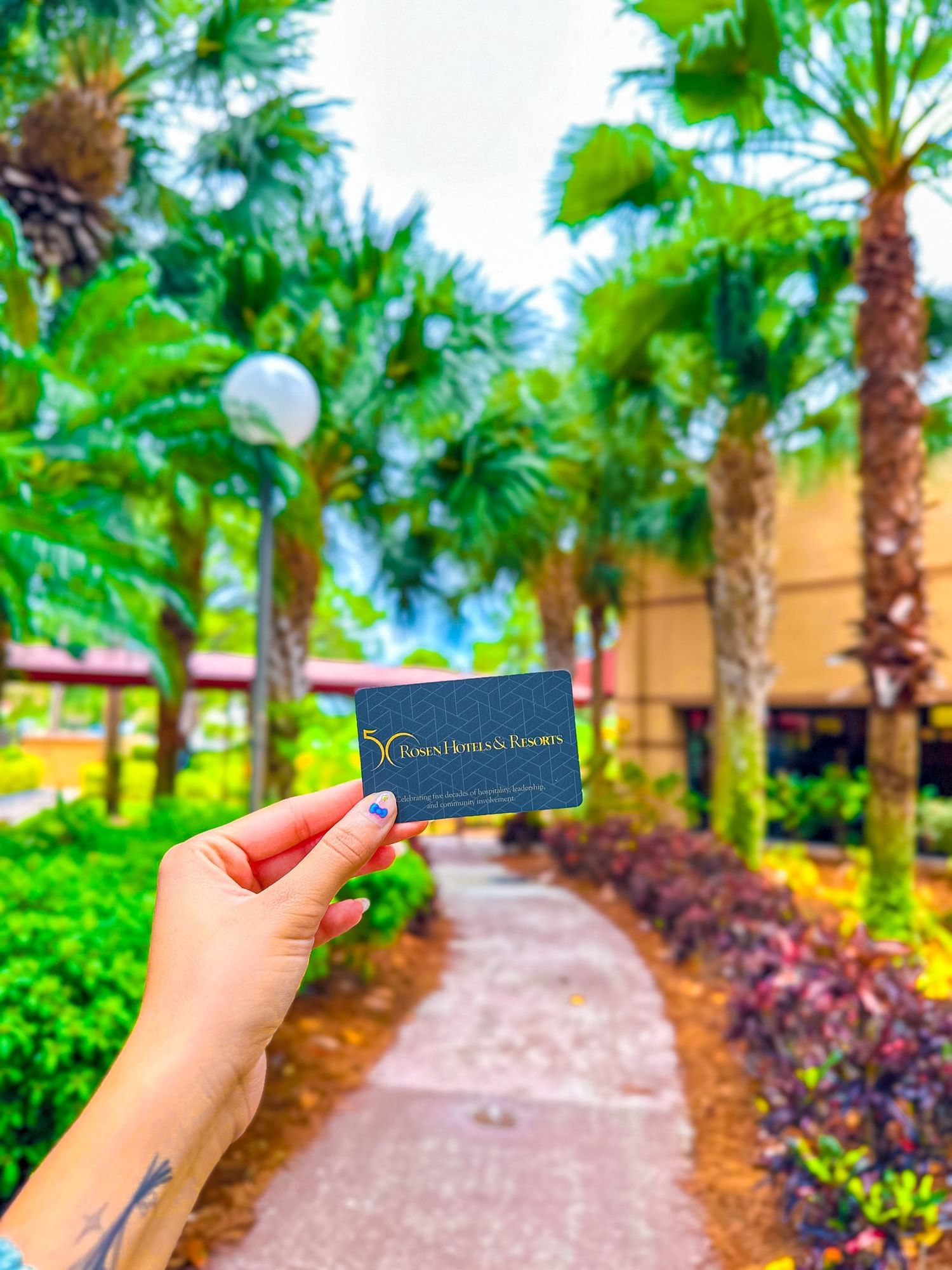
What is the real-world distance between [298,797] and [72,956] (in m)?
1.81

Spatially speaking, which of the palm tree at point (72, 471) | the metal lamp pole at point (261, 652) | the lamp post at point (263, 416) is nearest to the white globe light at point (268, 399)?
the lamp post at point (263, 416)

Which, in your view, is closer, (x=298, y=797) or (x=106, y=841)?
(x=298, y=797)

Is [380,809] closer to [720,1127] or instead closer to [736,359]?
[720,1127]

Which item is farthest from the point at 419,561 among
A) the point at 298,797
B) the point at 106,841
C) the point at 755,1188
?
the point at 298,797

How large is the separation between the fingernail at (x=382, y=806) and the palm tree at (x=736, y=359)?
705 cm

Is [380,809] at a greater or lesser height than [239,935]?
greater

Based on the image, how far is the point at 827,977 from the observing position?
4.51 meters

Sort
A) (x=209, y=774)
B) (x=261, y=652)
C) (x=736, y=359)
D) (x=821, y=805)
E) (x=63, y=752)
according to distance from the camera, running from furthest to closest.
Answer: (x=63, y=752) < (x=209, y=774) < (x=821, y=805) < (x=736, y=359) < (x=261, y=652)

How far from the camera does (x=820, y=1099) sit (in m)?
3.54

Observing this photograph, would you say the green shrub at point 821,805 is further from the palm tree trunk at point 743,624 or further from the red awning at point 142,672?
the red awning at point 142,672

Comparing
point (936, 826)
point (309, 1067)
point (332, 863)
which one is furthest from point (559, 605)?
point (332, 863)

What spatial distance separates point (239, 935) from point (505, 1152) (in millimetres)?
3333

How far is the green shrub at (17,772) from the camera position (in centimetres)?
2044

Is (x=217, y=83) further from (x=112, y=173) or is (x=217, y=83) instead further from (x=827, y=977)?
(x=827, y=977)
